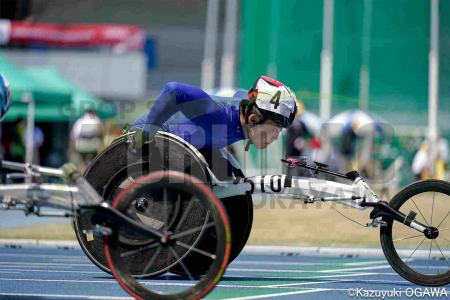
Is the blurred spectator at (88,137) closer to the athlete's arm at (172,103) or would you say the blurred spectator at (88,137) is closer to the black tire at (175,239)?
the athlete's arm at (172,103)

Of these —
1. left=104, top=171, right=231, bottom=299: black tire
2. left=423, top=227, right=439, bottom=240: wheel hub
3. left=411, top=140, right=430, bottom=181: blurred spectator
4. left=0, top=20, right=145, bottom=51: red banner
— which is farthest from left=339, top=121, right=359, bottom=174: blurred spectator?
left=0, top=20, right=145, bottom=51: red banner

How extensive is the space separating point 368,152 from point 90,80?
64.2 ft

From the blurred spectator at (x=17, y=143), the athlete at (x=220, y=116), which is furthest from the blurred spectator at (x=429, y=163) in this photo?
the athlete at (x=220, y=116)

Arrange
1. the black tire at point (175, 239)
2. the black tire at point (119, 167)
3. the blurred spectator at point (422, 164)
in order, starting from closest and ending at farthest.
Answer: the black tire at point (175, 239) < the black tire at point (119, 167) < the blurred spectator at point (422, 164)

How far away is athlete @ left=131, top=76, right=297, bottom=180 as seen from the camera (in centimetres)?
471

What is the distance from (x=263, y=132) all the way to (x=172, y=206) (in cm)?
96

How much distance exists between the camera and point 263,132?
5.03m

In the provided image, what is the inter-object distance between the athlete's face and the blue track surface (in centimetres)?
118

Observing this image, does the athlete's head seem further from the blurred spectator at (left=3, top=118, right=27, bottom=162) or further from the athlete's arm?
the blurred spectator at (left=3, top=118, right=27, bottom=162)

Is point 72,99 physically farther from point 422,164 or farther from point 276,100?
point 276,100

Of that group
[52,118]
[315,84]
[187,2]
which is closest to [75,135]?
[52,118]

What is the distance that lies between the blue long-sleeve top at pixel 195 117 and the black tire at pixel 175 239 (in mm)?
587

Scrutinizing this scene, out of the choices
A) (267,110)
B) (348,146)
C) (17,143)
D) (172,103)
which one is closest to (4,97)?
(172,103)

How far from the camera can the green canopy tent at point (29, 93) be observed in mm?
16109
